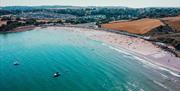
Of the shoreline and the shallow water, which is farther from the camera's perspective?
the shoreline

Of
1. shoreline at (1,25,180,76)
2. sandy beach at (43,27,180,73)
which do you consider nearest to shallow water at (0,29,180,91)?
shoreline at (1,25,180,76)

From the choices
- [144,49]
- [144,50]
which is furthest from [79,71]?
[144,49]

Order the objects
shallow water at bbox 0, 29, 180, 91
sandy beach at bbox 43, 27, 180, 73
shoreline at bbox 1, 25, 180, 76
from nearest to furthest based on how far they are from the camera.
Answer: shallow water at bbox 0, 29, 180, 91 → shoreline at bbox 1, 25, 180, 76 → sandy beach at bbox 43, 27, 180, 73

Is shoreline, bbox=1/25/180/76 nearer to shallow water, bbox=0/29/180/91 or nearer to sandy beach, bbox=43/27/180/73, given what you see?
sandy beach, bbox=43/27/180/73

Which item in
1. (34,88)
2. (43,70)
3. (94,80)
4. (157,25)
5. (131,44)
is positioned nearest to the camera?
(34,88)

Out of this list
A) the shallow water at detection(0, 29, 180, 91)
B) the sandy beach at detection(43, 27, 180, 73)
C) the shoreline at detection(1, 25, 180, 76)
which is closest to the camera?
the shallow water at detection(0, 29, 180, 91)

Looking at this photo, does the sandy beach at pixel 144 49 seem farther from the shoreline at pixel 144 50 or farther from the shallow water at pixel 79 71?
the shallow water at pixel 79 71

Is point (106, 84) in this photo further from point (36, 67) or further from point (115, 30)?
point (115, 30)

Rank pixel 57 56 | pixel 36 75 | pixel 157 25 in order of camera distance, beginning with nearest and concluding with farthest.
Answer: pixel 36 75 < pixel 57 56 < pixel 157 25

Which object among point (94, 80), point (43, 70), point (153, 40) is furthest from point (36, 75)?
point (153, 40)
